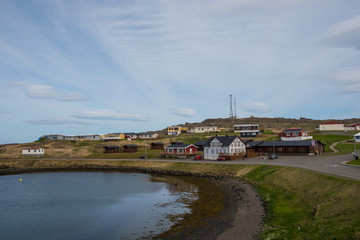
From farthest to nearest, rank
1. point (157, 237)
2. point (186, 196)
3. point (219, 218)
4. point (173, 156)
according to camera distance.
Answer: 1. point (173, 156)
2. point (186, 196)
3. point (219, 218)
4. point (157, 237)

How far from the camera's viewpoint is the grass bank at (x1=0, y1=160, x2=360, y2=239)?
23156 mm

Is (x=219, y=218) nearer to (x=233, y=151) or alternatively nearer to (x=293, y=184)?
(x=293, y=184)

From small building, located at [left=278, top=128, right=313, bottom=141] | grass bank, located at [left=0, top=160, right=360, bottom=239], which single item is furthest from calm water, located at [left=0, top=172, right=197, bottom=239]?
small building, located at [left=278, top=128, right=313, bottom=141]

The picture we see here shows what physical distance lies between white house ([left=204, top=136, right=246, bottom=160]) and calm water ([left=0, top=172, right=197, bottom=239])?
22.6m

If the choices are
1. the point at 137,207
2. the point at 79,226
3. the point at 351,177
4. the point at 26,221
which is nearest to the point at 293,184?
the point at 351,177

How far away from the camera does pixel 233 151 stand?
3206 inches

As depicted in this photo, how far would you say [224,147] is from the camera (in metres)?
80.9

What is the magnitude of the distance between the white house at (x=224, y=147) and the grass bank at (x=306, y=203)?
72.0 feet

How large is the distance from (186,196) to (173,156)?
49.1 m

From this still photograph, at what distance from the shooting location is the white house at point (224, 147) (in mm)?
80688

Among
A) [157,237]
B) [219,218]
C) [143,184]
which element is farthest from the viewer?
[143,184]

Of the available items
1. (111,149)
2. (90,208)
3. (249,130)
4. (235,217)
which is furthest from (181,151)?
(235,217)

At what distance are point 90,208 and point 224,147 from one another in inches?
1913

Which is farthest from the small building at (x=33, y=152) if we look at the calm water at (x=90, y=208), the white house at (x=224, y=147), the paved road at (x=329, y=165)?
the paved road at (x=329, y=165)
